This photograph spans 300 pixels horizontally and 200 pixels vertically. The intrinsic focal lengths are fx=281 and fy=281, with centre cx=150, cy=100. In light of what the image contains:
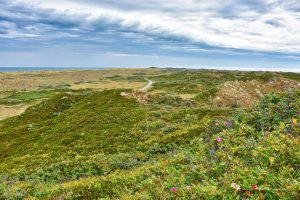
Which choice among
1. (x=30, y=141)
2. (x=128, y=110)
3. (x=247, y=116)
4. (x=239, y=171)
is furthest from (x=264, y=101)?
(x=30, y=141)

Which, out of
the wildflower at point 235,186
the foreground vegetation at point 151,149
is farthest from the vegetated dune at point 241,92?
the wildflower at point 235,186

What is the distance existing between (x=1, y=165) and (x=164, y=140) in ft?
42.1

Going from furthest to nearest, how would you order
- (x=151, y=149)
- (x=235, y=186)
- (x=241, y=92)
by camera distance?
1. (x=241, y=92)
2. (x=151, y=149)
3. (x=235, y=186)

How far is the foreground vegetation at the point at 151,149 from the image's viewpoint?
6637mm

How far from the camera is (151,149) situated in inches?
778

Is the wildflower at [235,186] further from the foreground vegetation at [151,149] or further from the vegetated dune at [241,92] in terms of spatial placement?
the vegetated dune at [241,92]

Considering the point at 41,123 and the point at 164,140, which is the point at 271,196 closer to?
the point at 164,140

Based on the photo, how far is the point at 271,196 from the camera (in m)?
5.55

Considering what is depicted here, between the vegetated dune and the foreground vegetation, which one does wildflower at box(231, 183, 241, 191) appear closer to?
the foreground vegetation

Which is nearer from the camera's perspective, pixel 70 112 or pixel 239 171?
pixel 239 171

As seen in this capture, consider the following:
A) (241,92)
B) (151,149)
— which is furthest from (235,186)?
(241,92)

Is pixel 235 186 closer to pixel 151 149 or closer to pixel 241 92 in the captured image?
pixel 151 149

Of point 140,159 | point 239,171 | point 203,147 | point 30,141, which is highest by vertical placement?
point 239,171

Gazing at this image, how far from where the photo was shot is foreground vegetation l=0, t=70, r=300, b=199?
664 centimetres
